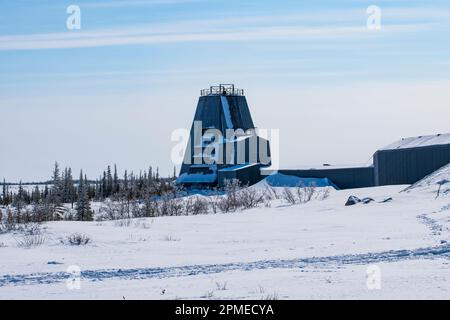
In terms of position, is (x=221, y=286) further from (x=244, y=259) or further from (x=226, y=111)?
(x=226, y=111)

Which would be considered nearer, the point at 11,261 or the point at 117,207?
the point at 11,261

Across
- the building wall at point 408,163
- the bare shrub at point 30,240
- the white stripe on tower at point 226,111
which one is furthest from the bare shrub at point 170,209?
the white stripe on tower at point 226,111

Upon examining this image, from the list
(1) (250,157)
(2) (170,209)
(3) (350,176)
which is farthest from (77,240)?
(1) (250,157)

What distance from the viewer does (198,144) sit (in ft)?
190

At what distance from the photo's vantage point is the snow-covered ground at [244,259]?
9.00 metres

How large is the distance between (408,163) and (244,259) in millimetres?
35584

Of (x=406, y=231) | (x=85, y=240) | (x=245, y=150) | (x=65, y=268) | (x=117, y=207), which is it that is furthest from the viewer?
(x=245, y=150)

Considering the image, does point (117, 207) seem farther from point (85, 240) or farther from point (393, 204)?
point (85, 240)
